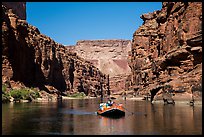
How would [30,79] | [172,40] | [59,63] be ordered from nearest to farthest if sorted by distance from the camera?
[172,40] < [30,79] < [59,63]

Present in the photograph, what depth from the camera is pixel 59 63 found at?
153250 mm

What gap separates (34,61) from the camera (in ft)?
414

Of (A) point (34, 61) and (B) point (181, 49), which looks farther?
(A) point (34, 61)

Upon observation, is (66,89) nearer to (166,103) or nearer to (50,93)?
(50,93)

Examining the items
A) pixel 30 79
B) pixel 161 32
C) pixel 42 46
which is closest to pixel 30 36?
pixel 42 46

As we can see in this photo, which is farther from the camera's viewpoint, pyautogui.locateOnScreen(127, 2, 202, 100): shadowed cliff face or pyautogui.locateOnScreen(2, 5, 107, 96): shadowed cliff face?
pyautogui.locateOnScreen(2, 5, 107, 96): shadowed cliff face

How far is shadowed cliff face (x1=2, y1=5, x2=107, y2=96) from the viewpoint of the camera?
101 metres

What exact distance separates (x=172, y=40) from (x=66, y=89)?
85611 mm

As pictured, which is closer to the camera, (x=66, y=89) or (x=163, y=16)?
(x=163, y=16)

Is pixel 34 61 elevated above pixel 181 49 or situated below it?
above

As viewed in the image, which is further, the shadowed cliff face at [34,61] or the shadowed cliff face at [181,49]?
the shadowed cliff face at [34,61]

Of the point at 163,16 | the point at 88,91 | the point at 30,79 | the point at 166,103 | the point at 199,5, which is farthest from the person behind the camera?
the point at 88,91

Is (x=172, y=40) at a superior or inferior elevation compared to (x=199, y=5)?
inferior

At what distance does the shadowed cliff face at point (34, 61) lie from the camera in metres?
101
